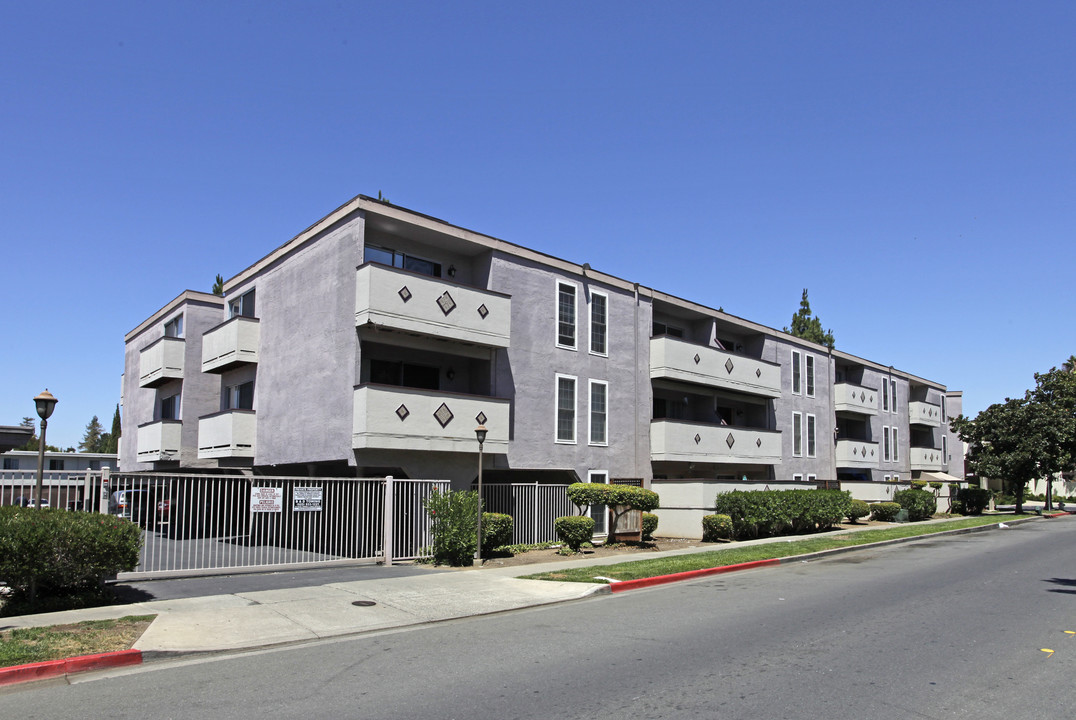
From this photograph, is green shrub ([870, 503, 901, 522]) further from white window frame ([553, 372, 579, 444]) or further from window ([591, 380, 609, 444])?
white window frame ([553, 372, 579, 444])

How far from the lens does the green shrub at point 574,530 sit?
20188mm

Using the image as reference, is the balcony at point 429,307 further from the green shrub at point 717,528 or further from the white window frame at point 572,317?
the green shrub at point 717,528

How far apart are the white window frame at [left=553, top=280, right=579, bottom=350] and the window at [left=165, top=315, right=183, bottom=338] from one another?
1379 centimetres

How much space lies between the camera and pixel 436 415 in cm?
1962

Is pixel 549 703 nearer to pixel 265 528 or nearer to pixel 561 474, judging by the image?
pixel 265 528

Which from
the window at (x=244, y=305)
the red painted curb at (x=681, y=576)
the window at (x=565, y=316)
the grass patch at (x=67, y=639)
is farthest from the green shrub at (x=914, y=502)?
the grass patch at (x=67, y=639)

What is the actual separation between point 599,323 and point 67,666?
19.0 metres

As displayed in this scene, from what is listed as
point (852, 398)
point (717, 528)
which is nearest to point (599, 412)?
point (717, 528)

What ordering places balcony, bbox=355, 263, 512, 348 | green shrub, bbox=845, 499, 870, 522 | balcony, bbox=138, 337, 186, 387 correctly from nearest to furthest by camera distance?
balcony, bbox=355, 263, 512, 348, balcony, bbox=138, 337, 186, 387, green shrub, bbox=845, 499, 870, 522

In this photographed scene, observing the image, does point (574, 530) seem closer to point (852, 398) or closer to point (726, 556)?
point (726, 556)

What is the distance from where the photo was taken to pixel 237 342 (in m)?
23.4

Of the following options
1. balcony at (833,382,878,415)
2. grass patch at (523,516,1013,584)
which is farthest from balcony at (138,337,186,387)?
balcony at (833,382,878,415)

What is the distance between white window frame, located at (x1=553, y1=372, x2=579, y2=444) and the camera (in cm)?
2334

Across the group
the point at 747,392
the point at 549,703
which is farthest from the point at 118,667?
the point at 747,392
